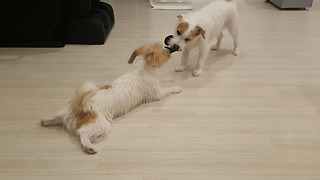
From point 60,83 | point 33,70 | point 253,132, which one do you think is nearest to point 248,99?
point 253,132

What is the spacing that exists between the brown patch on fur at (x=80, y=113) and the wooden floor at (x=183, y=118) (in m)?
0.11

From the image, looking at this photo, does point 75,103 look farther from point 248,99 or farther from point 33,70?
point 248,99

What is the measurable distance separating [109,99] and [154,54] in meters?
0.35

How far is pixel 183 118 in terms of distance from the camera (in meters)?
1.78

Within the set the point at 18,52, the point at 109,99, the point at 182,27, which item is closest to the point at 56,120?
the point at 109,99

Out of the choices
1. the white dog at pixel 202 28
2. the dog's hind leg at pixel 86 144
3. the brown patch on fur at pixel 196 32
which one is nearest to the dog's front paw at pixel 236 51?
the white dog at pixel 202 28

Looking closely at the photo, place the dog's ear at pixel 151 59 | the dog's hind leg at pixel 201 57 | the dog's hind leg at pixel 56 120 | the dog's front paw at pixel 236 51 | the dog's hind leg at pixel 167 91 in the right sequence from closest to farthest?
the dog's hind leg at pixel 56 120 → the dog's ear at pixel 151 59 → the dog's hind leg at pixel 167 91 → the dog's hind leg at pixel 201 57 → the dog's front paw at pixel 236 51

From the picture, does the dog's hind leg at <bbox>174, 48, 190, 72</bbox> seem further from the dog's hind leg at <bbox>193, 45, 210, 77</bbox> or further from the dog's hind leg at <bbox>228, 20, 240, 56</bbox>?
the dog's hind leg at <bbox>228, 20, 240, 56</bbox>

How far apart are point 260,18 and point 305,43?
944 mm

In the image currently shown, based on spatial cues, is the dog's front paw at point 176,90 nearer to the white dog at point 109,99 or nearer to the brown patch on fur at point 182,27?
the white dog at point 109,99

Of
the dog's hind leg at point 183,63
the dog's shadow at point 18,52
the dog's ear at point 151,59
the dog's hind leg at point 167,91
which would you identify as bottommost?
the dog's shadow at point 18,52

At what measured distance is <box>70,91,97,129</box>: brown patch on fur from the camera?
1.54m

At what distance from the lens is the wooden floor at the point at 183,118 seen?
1.41 meters

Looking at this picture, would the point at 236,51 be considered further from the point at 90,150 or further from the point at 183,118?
the point at 90,150
